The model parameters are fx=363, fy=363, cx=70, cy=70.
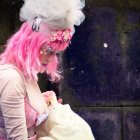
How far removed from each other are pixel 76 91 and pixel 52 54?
205 cm

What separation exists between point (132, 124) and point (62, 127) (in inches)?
100

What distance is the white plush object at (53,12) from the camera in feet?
7.78

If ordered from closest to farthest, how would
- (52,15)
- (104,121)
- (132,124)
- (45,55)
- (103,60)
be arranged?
(52,15), (45,55), (103,60), (104,121), (132,124)

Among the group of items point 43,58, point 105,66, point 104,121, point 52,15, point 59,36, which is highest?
point 52,15

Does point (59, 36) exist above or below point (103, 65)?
above

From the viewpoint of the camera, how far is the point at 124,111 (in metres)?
4.71

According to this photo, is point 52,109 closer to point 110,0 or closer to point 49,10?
point 49,10

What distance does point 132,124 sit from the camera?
4.79 m

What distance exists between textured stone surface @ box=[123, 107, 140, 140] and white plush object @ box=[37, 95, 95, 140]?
2.31 meters

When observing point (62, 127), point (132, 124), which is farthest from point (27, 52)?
point (132, 124)

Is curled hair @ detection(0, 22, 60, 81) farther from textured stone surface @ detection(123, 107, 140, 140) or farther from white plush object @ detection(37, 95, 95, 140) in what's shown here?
textured stone surface @ detection(123, 107, 140, 140)

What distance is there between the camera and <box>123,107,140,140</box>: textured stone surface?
187 inches

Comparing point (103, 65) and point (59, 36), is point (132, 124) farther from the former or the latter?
point (59, 36)

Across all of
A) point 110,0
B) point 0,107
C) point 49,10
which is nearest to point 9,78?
point 0,107
